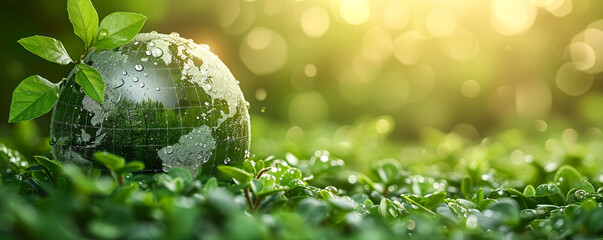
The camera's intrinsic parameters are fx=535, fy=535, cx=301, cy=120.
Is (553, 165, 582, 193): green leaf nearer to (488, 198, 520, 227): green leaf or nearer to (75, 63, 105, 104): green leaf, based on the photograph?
(488, 198, 520, 227): green leaf

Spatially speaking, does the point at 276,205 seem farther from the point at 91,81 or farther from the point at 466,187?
the point at 466,187

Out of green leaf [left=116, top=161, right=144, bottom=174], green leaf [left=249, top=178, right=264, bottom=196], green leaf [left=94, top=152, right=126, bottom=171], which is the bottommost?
green leaf [left=249, top=178, right=264, bottom=196]

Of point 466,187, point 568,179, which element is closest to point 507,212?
point 466,187

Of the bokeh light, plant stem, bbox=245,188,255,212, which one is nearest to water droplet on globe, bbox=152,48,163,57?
plant stem, bbox=245,188,255,212

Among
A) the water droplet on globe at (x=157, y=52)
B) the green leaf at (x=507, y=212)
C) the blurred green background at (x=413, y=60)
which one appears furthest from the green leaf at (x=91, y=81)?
the blurred green background at (x=413, y=60)

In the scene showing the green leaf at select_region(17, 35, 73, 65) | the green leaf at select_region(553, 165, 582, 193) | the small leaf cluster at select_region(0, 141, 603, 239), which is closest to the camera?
the small leaf cluster at select_region(0, 141, 603, 239)

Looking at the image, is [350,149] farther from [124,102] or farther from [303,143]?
[124,102]
